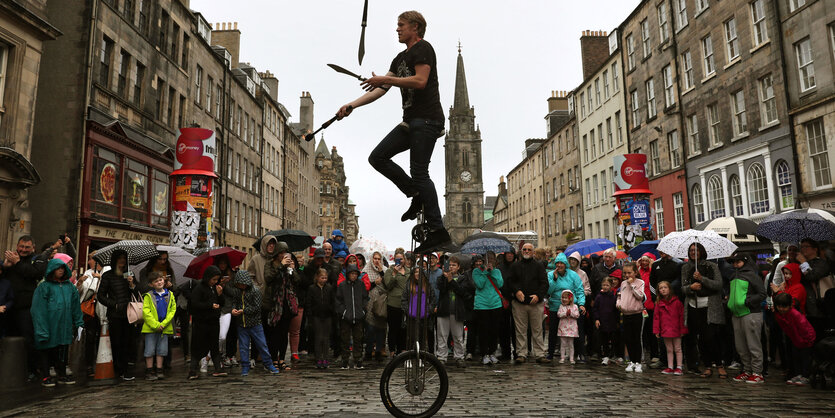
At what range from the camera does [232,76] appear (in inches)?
1594

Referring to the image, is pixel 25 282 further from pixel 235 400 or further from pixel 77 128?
pixel 77 128

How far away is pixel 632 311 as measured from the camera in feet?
34.9

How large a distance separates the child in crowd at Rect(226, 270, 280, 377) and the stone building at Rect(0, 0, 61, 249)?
9.98m

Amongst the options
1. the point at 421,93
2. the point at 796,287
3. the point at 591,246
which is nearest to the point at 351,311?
the point at 421,93

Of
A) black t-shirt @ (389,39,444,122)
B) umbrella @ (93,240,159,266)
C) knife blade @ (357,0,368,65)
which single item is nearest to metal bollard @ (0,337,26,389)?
umbrella @ (93,240,159,266)

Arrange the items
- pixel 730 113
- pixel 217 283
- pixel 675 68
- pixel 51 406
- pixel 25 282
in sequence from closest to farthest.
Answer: pixel 51 406 < pixel 25 282 < pixel 217 283 < pixel 730 113 < pixel 675 68

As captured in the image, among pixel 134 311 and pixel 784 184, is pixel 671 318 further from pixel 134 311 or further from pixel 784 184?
pixel 784 184

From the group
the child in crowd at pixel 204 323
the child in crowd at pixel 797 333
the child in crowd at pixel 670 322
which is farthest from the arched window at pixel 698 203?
the child in crowd at pixel 204 323

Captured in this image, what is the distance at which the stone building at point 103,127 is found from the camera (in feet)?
67.6

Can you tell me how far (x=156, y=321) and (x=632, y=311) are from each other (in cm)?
910

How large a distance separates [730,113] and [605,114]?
622 inches

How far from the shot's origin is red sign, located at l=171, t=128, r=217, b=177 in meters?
17.2

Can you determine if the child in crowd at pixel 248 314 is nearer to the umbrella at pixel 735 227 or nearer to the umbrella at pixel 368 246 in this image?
the umbrella at pixel 368 246

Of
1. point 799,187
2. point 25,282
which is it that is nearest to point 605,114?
point 799,187
